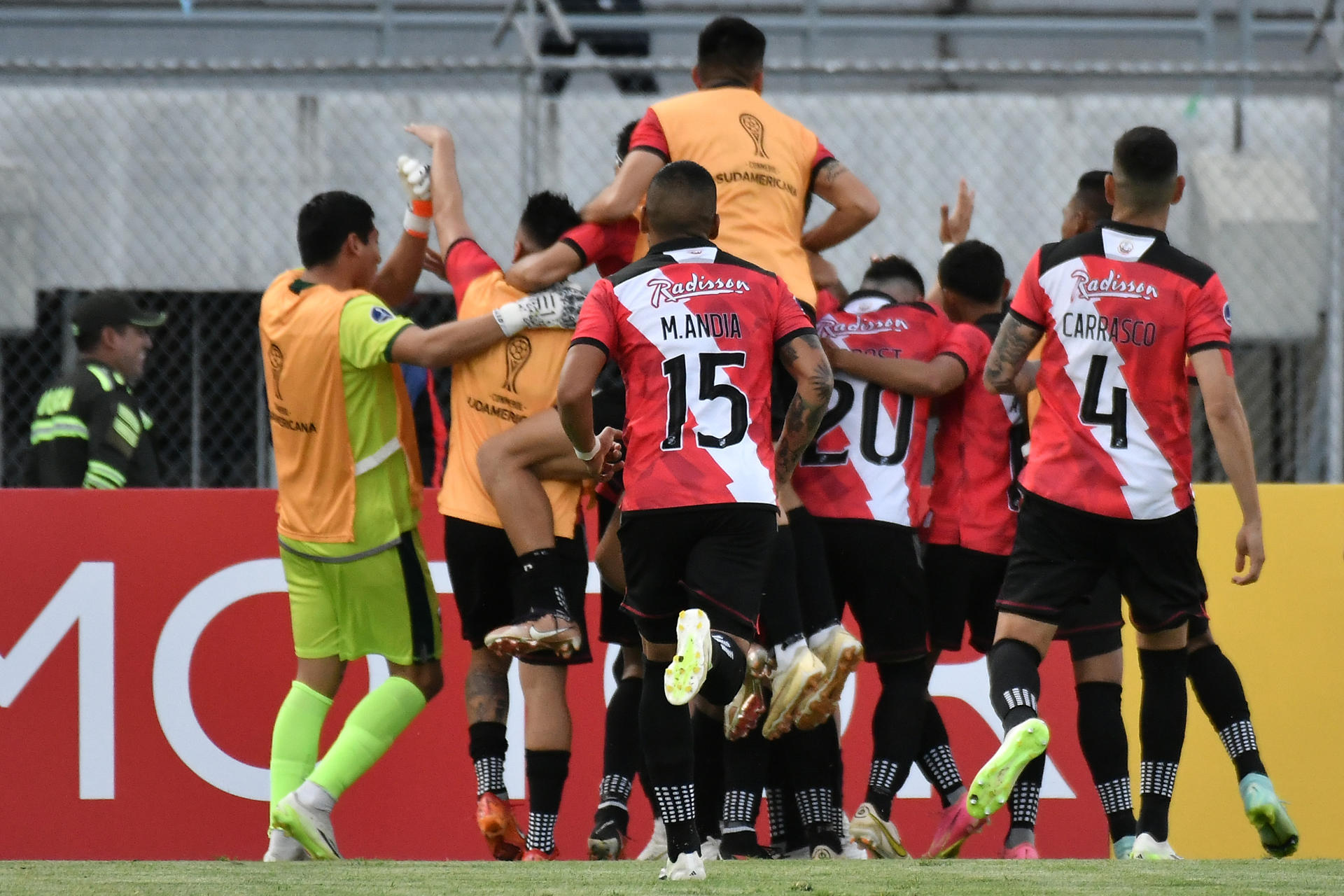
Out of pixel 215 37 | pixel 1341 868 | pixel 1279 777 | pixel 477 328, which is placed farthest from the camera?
pixel 215 37

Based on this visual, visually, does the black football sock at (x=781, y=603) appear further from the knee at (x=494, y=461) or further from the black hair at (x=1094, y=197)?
the black hair at (x=1094, y=197)

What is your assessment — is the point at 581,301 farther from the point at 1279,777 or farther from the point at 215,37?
the point at 215,37

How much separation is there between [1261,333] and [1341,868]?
410cm

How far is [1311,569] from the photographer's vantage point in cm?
618

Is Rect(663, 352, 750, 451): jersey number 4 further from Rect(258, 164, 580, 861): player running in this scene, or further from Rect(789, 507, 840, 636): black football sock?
Rect(258, 164, 580, 861): player running

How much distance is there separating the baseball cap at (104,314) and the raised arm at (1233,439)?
14.0ft

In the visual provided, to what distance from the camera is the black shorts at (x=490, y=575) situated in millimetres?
5293

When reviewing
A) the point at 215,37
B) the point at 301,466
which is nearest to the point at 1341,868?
the point at 301,466

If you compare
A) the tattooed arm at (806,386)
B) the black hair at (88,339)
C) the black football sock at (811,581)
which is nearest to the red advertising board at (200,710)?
the black hair at (88,339)

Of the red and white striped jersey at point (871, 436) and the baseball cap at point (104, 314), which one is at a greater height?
the baseball cap at point (104, 314)

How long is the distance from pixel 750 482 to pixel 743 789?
4.29ft

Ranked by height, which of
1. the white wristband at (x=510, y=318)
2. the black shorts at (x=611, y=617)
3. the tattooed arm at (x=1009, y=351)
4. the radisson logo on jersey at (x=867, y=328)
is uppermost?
the white wristband at (x=510, y=318)

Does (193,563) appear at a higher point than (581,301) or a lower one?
lower

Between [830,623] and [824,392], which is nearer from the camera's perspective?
[824,392]
